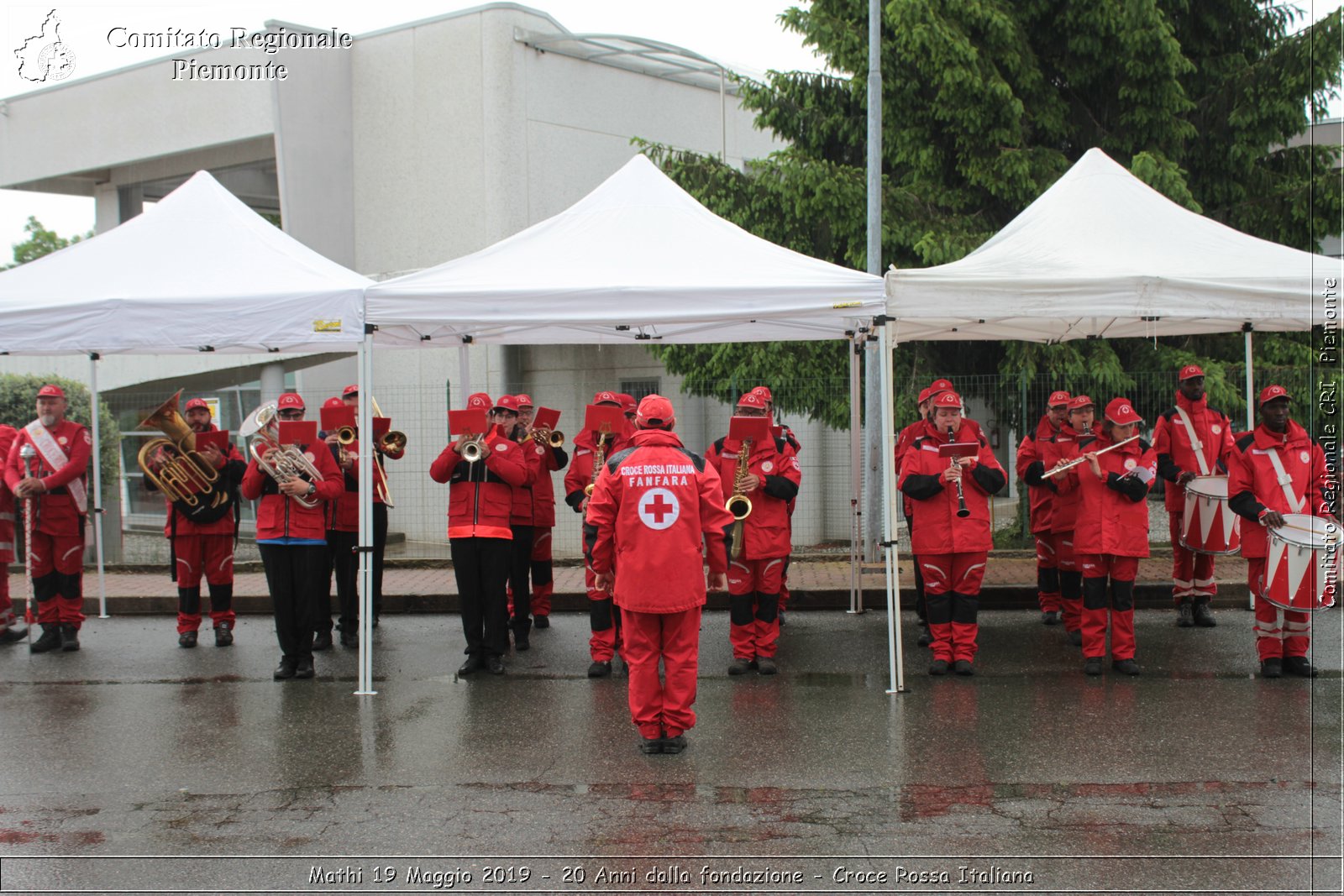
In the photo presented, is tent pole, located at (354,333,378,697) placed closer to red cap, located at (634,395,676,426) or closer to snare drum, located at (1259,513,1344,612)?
red cap, located at (634,395,676,426)

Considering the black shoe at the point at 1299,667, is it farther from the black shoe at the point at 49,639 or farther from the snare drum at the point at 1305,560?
the black shoe at the point at 49,639

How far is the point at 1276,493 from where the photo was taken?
25.1ft

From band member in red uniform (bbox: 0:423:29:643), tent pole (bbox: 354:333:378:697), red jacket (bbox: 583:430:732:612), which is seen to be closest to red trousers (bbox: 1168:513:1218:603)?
red jacket (bbox: 583:430:732:612)

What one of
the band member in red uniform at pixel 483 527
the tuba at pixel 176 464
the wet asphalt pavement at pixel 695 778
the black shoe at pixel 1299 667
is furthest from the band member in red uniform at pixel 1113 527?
the tuba at pixel 176 464

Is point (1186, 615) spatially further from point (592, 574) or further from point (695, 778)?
point (695, 778)

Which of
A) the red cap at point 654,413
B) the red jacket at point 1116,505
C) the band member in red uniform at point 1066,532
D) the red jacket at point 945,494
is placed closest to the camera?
the red cap at point 654,413

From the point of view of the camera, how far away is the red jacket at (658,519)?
6.20 m

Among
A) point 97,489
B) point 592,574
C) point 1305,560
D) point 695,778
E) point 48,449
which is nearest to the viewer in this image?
point 695,778

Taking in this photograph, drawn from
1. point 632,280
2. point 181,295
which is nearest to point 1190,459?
point 632,280

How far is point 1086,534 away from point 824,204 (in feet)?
23.9

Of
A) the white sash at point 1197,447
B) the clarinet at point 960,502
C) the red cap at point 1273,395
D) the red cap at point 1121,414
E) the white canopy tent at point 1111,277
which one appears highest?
the white canopy tent at point 1111,277

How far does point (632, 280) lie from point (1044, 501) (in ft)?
12.8

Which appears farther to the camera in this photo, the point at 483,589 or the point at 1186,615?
the point at 1186,615

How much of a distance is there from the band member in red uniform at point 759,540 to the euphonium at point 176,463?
4.20 meters
